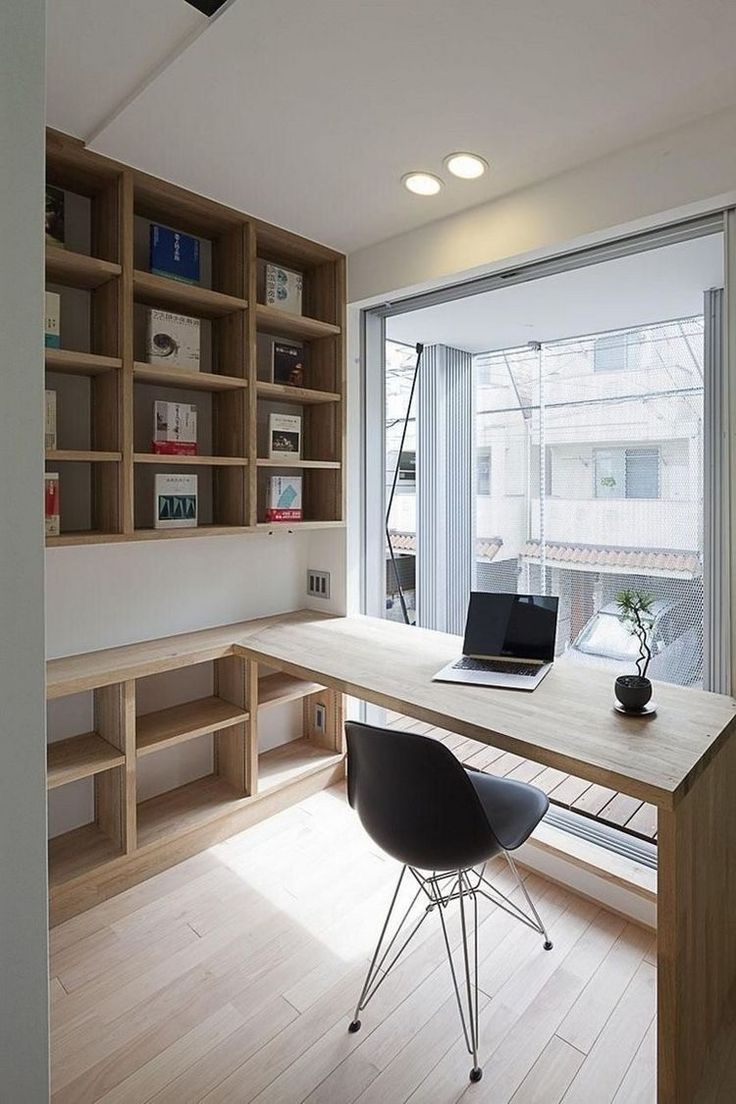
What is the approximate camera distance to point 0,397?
2.22 ft

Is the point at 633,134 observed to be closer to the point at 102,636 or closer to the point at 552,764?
the point at 552,764

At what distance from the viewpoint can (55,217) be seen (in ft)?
6.66

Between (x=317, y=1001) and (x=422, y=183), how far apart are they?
2.48m

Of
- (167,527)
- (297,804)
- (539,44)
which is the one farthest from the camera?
(297,804)

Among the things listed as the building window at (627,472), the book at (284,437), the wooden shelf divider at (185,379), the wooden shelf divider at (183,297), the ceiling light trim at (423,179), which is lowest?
the building window at (627,472)

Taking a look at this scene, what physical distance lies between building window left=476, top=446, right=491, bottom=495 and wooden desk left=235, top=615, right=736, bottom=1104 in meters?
0.88

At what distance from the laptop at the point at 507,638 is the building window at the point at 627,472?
474 millimetres

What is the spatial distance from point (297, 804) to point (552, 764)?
5.10ft

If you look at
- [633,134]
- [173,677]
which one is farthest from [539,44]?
[173,677]

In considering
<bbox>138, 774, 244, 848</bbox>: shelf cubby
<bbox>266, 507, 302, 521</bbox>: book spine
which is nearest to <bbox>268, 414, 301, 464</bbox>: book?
<bbox>266, 507, 302, 521</bbox>: book spine

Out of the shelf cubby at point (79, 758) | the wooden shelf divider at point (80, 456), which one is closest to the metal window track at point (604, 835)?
the shelf cubby at point (79, 758)

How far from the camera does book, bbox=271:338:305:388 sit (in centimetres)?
271

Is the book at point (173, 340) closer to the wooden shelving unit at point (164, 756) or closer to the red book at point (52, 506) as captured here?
the red book at point (52, 506)

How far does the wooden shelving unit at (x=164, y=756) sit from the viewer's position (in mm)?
2100
